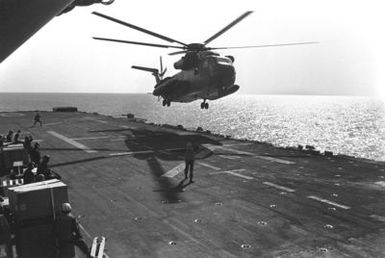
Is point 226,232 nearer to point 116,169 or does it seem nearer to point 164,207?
point 164,207

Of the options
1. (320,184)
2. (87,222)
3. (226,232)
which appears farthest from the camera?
(320,184)

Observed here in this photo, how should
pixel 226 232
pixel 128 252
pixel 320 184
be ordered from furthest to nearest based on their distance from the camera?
pixel 320 184 → pixel 226 232 → pixel 128 252

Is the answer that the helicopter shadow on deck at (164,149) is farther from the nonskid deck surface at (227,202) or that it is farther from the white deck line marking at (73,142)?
the white deck line marking at (73,142)

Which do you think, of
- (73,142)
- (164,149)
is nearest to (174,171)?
(164,149)

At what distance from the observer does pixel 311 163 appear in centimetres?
2052

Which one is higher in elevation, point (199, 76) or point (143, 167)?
point (199, 76)

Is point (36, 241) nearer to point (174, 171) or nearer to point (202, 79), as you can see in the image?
point (174, 171)

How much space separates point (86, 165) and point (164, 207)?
→ 27.5 feet

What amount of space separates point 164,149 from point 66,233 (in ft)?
55.4

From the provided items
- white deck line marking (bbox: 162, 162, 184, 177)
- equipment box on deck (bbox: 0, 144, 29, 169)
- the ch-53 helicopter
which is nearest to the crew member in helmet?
equipment box on deck (bbox: 0, 144, 29, 169)

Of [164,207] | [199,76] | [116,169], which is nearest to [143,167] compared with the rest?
[116,169]

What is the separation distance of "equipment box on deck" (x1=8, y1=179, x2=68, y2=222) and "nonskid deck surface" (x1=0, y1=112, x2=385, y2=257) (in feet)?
7.43

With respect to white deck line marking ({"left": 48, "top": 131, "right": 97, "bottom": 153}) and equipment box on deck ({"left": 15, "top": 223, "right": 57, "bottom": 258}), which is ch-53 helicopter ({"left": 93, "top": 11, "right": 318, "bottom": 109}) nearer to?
white deck line marking ({"left": 48, "top": 131, "right": 97, "bottom": 153})

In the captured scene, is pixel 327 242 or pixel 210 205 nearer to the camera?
pixel 327 242
